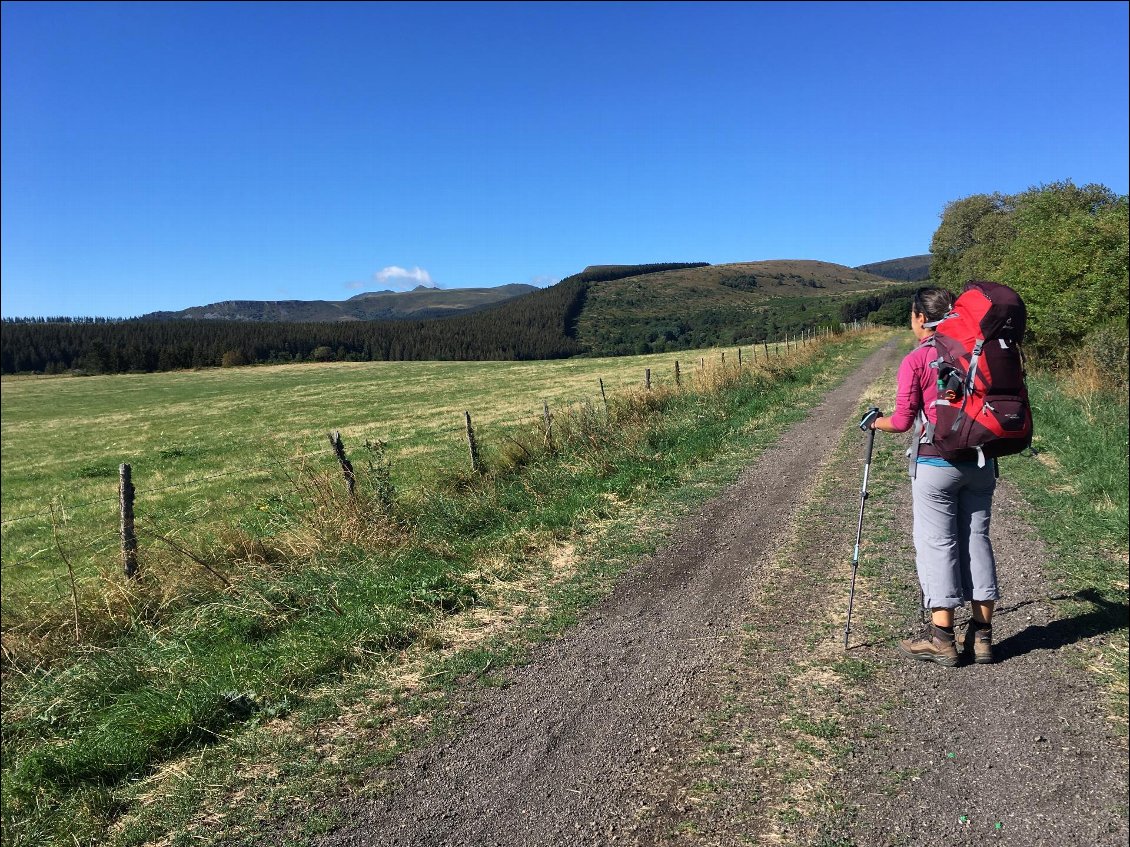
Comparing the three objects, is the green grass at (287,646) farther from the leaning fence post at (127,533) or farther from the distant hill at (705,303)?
the distant hill at (705,303)

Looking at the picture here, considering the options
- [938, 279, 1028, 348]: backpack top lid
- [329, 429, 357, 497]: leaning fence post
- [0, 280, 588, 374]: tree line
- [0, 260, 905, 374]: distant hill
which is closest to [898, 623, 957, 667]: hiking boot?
[938, 279, 1028, 348]: backpack top lid

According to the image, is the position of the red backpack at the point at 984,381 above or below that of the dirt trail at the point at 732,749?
above

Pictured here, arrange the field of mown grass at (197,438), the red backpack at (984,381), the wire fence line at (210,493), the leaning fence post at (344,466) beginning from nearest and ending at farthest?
A: the red backpack at (984,381)
the leaning fence post at (344,466)
the wire fence line at (210,493)
the field of mown grass at (197,438)

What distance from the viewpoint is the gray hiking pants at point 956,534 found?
394 cm

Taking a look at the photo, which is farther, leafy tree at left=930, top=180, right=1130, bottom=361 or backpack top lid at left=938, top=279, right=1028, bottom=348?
leafy tree at left=930, top=180, right=1130, bottom=361

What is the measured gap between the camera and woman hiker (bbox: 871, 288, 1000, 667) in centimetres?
391

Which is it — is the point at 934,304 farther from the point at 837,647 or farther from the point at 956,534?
the point at 837,647

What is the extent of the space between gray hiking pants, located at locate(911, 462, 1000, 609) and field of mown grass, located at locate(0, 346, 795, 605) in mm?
7060

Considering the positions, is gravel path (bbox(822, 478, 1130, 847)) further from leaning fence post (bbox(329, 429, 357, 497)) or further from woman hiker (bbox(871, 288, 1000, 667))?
leaning fence post (bbox(329, 429, 357, 497))

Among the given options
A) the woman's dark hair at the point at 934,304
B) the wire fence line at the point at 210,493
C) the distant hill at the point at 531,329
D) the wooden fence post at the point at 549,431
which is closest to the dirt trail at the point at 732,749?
the woman's dark hair at the point at 934,304

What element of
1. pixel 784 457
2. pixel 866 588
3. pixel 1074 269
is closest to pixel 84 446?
pixel 784 457

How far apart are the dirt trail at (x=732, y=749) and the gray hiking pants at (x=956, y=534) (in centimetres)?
50

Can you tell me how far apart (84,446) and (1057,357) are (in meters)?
38.2

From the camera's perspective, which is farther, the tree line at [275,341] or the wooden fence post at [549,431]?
the tree line at [275,341]
